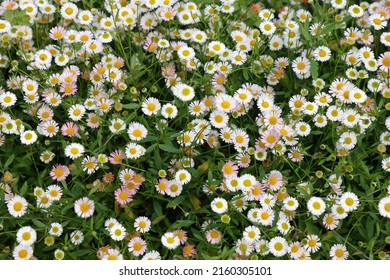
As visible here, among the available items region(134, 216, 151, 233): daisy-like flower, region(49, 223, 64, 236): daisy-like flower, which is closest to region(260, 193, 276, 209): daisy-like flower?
region(134, 216, 151, 233): daisy-like flower

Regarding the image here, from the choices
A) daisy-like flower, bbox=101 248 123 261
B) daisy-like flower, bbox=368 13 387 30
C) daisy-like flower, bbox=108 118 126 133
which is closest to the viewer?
daisy-like flower, bbox=101 248 123 261

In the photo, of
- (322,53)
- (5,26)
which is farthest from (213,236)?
(5,26)

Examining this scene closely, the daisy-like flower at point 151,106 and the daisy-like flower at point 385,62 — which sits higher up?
the daisy-like flower at point 385,62

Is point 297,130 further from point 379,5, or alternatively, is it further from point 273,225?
point 379,5

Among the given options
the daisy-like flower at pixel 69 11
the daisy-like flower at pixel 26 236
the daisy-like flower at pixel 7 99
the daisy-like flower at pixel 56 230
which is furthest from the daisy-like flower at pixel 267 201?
the daisy-like flower at pixel 69 11

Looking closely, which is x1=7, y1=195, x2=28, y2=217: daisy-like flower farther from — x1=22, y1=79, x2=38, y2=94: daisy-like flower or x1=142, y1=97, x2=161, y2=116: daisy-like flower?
x1=142, y1=97, x2=161, y2=116: daisy-like flower

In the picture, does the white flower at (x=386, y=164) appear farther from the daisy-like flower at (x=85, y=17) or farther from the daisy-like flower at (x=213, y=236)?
the daisy-like flower at (x=85, y=17)

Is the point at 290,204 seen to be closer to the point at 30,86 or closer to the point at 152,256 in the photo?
the point at 152,256
